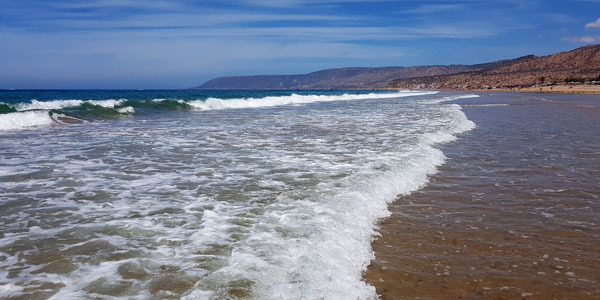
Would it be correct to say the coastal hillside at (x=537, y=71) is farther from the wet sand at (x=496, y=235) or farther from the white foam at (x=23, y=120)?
the wet sand at (x=496, y=235)

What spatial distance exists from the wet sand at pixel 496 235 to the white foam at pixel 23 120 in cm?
1397

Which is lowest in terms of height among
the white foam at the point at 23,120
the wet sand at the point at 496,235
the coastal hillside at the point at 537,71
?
the wet sand at the point at 496,235

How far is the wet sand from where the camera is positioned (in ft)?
10.5

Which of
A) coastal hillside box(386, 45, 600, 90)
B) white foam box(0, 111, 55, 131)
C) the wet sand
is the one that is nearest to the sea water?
the wet sand

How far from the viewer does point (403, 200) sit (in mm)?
5555

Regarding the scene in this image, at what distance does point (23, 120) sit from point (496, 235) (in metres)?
16.0

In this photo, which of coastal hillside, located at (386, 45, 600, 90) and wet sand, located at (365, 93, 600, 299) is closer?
wet sand, located at (365, 93, 600, 299)

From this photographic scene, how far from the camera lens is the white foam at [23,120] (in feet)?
47.5

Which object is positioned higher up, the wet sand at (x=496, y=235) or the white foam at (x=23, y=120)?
the white foam at (x=23, y=120)

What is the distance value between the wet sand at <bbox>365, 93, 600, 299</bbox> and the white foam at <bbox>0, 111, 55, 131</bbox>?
13973 millimetres

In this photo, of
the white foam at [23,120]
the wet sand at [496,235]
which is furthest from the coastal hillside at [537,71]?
the wet sand at [496,235]

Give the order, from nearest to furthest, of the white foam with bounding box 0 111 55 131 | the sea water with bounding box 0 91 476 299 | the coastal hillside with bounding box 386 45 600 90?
the sea water with bounding box 0 91 476 299
the white foam with bounding box 0 111 55 131
the coastal hillside with bounding box 386 45 600 90

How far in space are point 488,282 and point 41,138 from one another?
1125 cm

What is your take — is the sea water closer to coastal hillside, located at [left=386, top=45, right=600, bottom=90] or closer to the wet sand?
the wet sand
